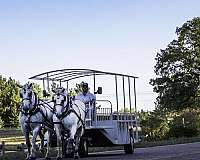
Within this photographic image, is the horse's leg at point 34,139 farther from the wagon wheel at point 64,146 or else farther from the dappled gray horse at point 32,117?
the wagon wheel at point 64,146

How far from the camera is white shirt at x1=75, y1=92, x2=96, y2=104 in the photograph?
21625mm

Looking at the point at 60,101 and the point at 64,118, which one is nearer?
the point at 60,101

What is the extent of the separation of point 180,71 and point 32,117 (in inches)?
2007

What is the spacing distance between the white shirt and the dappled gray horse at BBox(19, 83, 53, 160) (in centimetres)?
224

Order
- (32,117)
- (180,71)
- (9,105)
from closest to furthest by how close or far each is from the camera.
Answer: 1. (32,117)
2. (180,71)
3. (9,105)

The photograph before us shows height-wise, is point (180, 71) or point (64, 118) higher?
point (180, 71)

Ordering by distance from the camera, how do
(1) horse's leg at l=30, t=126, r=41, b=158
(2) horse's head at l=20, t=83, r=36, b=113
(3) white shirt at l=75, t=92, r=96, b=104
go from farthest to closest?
(3) white shirt at l=75, t=92, r=96, b=104, (1) horse's leg at l=30, t=126, r=41, b=158, (2) horse's head at l=20, t=83, r=36, b=113

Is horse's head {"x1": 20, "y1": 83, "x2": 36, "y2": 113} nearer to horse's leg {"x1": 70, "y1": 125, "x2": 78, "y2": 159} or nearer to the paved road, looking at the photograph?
horse's leg {"x1": 70, "y1": 125, "x2": 78, "y2": 159}

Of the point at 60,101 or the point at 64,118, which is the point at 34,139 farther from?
the point at 60,101

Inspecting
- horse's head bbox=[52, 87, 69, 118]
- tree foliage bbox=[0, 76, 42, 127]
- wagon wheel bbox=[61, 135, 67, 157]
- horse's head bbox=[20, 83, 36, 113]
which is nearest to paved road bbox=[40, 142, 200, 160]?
wagon wheel bbox=[61, 135, 67, 157]

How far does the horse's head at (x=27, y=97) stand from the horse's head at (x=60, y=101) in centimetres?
78

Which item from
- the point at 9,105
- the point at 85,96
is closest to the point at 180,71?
the point at 9,105

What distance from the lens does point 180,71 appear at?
6831 cm

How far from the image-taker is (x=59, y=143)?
61.7ft
